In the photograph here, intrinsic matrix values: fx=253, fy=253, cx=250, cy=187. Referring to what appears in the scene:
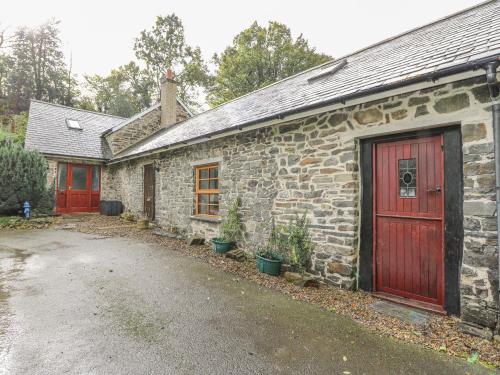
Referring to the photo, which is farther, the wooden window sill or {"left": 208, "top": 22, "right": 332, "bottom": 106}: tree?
{"left": 208, "top": 22, "right": 332, "bottom": 106}: tree

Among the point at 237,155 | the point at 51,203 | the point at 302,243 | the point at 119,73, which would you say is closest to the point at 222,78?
the point at 119,73

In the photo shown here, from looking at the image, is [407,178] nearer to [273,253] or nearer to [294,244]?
[294,244]

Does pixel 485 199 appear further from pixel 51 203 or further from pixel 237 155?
pixel 51 203

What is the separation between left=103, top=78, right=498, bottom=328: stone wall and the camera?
277 centimetres

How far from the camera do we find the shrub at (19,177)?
9.57 m

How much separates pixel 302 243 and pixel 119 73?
2690 centimetres

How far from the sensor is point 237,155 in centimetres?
592

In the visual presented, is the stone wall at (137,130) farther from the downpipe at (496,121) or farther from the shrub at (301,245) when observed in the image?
the downpipe at (496,121)

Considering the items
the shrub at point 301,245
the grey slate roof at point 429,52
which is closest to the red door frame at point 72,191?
the grey slate roof at point 429,52

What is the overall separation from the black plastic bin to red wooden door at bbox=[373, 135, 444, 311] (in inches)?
470

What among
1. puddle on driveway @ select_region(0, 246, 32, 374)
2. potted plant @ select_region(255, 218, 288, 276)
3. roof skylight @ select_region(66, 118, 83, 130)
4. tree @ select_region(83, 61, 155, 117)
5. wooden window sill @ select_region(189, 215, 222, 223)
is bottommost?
puddle on driveway @ select_region(0, 246, 32, 374)

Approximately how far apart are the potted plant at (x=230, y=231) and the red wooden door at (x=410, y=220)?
2.96 meters

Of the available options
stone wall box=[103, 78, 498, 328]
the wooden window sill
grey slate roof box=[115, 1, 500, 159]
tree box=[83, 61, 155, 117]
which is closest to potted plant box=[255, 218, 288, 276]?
stone wall box=[103, 78, 498, 328]

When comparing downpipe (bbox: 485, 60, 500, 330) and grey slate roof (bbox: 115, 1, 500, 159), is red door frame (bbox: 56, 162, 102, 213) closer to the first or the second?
grey slate roof (bbox: 115, 1, 500, 159)
